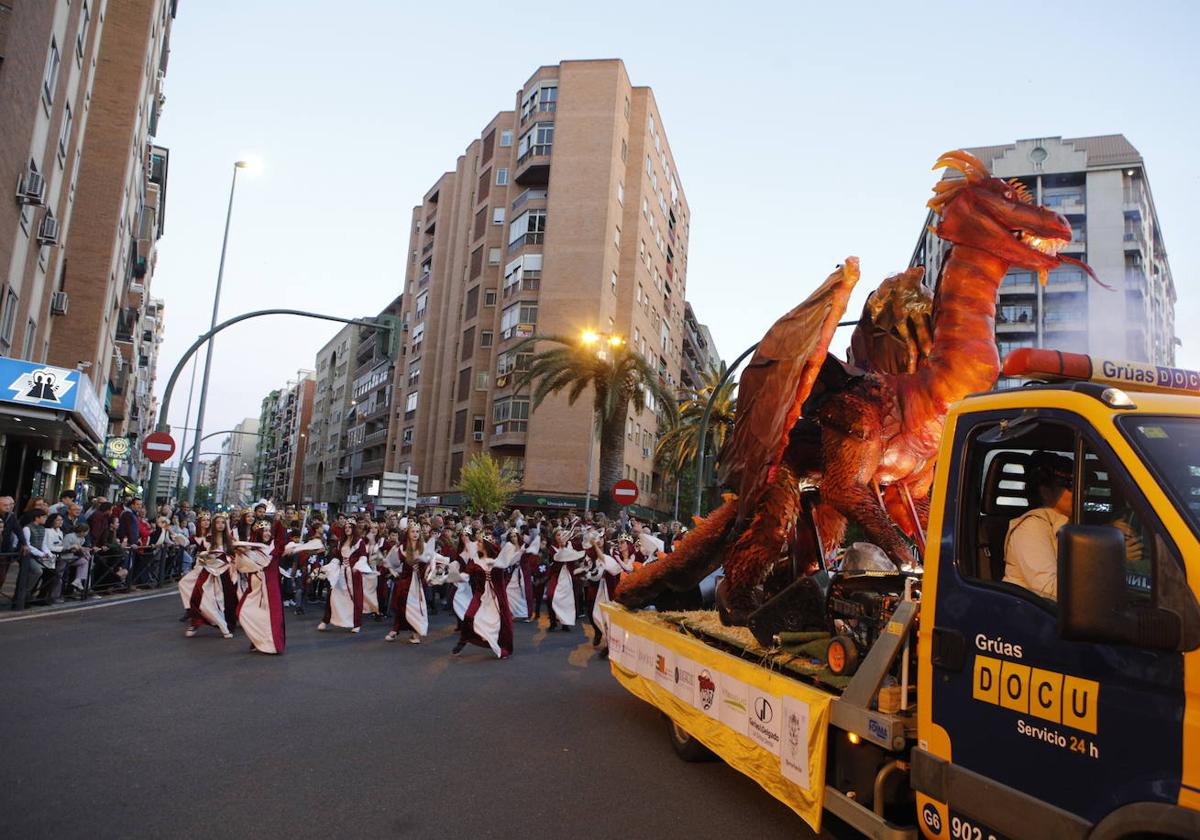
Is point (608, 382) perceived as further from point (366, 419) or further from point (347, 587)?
point (366, 419)

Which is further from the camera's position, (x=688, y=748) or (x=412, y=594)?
(x=412, y=594)

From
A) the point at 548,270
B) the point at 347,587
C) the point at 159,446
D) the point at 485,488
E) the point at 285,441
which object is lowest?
the point at 347,587

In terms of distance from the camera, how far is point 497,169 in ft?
170

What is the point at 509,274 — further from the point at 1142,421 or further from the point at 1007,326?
the point at 1142,421

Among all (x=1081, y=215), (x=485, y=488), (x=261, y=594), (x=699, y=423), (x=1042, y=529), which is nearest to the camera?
(x=1042, y=529)

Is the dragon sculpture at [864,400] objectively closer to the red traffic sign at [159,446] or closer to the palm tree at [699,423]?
the red traffic sign at [159,446]

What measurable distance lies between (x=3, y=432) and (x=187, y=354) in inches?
235

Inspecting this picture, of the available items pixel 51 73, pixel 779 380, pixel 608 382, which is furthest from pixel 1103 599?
pixel 51 73

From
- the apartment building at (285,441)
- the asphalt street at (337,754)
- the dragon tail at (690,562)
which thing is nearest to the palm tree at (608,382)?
the asphalt street at (337,754)

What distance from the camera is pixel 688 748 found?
5770 millimetres

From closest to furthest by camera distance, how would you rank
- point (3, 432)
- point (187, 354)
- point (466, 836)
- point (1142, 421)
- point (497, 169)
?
point (1142, 421) → point (466, 836) → point (187, 354) → point (3, 432) → point (497, 169)

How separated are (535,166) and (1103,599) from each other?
4806 centimetres

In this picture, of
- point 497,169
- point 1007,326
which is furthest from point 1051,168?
point 497,169

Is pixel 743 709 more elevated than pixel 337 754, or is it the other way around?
pixel 743 709
